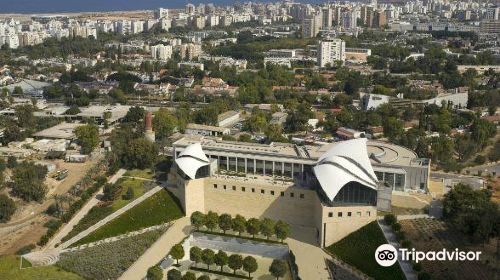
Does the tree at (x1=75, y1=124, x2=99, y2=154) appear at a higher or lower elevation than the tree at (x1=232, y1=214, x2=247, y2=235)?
higher

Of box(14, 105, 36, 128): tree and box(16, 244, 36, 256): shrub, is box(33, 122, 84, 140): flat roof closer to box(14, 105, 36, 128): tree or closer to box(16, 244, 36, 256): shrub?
box(14, 105, 36, 128): tree

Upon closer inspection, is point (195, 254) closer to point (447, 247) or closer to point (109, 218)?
point (109, 218)

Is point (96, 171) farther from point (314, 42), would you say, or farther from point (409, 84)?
point (314, 42)

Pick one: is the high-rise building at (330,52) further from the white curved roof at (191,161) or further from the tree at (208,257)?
the tree at (208,257)

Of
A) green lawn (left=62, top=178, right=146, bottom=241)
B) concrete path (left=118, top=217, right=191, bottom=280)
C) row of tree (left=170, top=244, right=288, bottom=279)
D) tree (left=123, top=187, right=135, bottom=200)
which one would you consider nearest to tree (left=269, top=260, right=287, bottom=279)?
row of tree (left=170, top=244, right=288, bottom=279)

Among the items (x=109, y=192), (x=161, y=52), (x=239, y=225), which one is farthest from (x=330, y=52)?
(x=239, y=225)

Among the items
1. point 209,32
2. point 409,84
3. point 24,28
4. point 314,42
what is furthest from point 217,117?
point 24,28

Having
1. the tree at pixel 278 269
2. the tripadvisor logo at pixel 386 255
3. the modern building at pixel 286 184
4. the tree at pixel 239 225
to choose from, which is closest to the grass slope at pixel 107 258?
the tree at pixel 239 225
